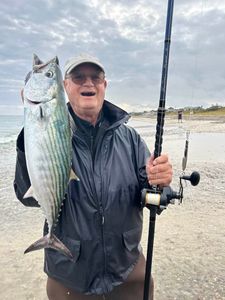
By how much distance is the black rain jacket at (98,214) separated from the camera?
2.93m

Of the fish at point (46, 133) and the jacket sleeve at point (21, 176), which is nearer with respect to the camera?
the fish at point (46, 133)

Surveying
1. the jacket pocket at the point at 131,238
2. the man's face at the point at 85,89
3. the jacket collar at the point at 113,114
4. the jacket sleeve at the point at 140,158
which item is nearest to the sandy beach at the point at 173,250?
the jacket pocket at the point at 131,238

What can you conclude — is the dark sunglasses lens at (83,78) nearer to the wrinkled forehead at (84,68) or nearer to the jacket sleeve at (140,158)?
the wrinkled forehead at (84,68)

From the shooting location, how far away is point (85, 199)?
9.60 ft

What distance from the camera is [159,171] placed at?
2.91 m

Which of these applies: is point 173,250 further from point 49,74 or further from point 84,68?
point 49,74

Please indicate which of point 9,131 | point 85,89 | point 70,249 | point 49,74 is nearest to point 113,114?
point 85,89

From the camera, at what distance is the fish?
2.31 m

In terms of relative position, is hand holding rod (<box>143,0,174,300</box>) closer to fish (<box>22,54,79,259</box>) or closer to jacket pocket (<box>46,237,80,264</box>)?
jacket pocket (<box>46,237,80,264</box>)

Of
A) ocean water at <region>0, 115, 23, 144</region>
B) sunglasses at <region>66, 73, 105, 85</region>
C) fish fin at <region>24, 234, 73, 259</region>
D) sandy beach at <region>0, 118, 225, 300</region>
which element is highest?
sunglasses at <region>66, 73, 105, 85</region>

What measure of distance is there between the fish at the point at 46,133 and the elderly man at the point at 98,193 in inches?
14.1

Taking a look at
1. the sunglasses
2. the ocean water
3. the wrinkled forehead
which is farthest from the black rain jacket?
the ocean water

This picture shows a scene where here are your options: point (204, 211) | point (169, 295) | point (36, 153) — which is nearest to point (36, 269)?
point (169, 295)

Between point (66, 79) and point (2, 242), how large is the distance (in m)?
4.07
